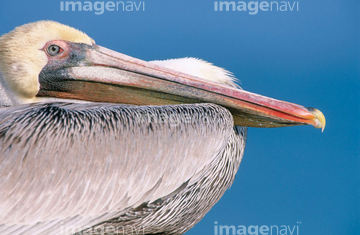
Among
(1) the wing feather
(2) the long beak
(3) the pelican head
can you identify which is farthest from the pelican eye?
(1) the wing feather

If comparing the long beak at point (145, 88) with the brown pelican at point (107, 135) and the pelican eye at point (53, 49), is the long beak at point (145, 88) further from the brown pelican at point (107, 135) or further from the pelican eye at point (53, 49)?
the pelican eye at point (53, 49)

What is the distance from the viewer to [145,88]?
368 centimetres

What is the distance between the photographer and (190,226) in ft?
13.0

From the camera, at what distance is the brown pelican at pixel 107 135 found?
316 centimetres

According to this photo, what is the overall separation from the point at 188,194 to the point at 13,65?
1307 millimetres

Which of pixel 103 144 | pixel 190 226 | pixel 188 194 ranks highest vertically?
pixel 103 144

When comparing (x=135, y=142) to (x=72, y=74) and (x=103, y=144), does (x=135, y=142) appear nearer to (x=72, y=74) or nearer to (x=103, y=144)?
(x=103, y=144)

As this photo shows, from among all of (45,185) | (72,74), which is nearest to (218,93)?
(72,74)

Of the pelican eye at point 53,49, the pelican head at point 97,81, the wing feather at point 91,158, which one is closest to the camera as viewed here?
the wing feather at point 91,158

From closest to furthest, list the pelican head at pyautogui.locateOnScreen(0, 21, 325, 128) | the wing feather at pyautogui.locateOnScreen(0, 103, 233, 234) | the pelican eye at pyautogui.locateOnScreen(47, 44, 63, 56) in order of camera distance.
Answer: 1. the wing feather at pyautogui.locateOnScreen(0, 103, 233, 234)
2. the pelican head at pyautogui.locateOnScreen(0, 21, 325, 128)
3. the pelican eye at pyautogui.locateOnScreen(47, 44, 63, 56)

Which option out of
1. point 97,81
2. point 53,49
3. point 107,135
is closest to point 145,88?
point 97,81

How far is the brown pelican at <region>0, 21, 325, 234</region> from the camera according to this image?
316cm

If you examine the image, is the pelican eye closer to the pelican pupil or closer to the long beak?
the pelican pupil

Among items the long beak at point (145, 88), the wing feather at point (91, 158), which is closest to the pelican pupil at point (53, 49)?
the long beak at point (145, 88)
